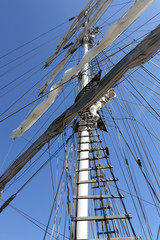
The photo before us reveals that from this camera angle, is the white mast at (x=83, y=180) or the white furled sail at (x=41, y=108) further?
the white furled sail at (x=41, y=108)

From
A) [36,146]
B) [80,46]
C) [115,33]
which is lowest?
[36,146]

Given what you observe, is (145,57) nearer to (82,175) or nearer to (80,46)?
(82,175)

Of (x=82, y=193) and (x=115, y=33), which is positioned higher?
(x=115, y=33)

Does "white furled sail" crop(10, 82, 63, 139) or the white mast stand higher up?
"white furled sail" crop(10, 82, 63, 139)

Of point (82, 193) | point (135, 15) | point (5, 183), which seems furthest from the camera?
point (5, 183)

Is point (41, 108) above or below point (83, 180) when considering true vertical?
above

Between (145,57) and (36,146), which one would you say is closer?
(145,57)

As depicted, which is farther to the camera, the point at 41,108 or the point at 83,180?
the point at 41,108

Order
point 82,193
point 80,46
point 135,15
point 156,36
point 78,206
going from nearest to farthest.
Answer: point 156,36 < point 78,206 < point 82,193 < point 135,15 < point 80,46

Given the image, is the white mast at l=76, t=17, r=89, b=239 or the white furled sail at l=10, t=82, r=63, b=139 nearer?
the white mast at l=76, t=17, r=89, b=239

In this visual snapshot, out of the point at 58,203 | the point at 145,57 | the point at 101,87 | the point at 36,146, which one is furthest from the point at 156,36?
the point at 58,203

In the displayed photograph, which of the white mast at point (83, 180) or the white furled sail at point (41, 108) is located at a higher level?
the white furled sail at point (41, 108)

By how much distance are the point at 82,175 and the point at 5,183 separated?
2.97 meters

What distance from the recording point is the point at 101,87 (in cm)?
395
